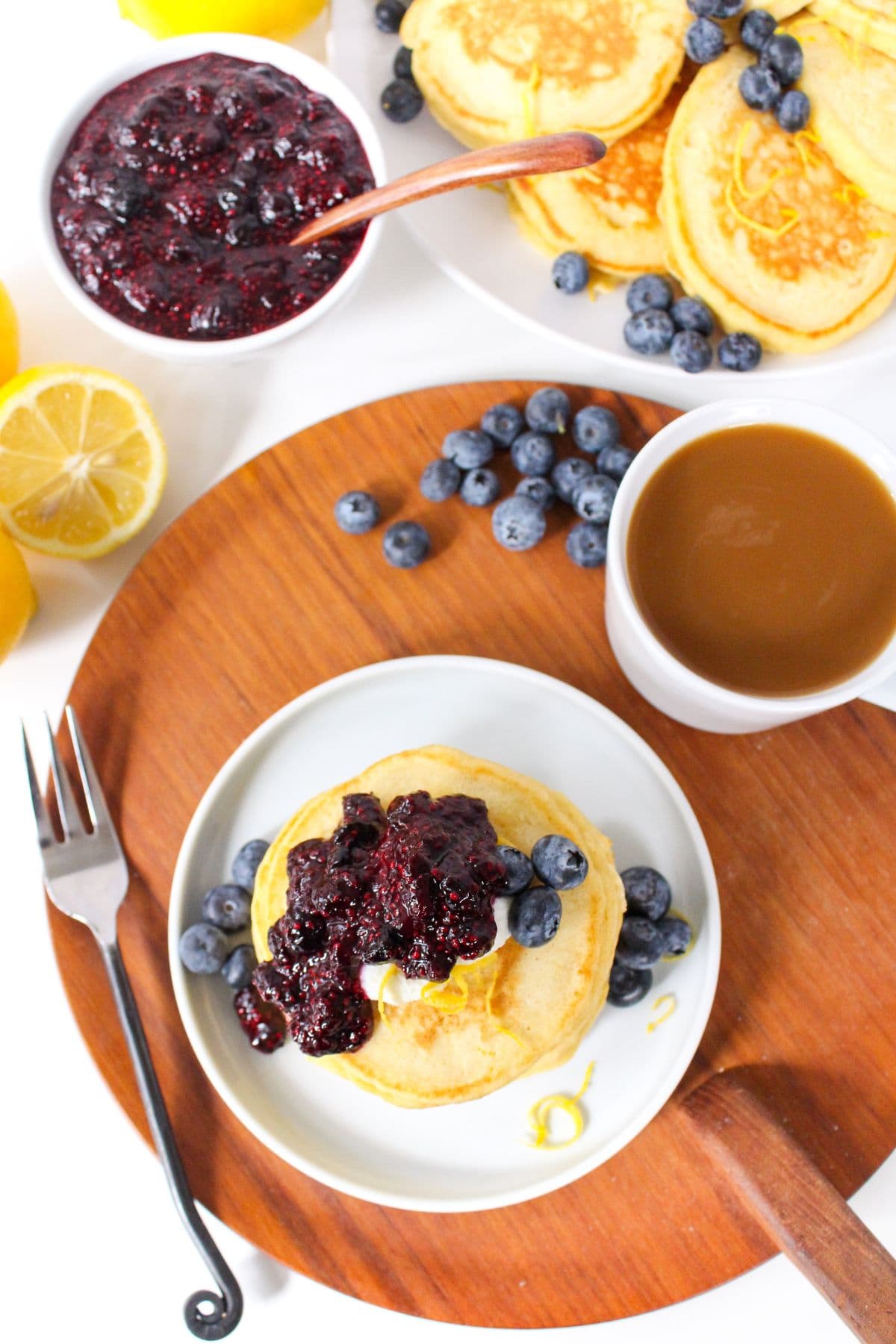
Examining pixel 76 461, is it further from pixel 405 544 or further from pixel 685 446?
pixel 685 446

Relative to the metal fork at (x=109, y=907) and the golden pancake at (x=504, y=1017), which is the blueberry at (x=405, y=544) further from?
the metal fork at (x=109, y=907)

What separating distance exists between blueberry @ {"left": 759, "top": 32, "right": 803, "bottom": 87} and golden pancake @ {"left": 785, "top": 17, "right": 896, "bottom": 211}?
0.03 meters

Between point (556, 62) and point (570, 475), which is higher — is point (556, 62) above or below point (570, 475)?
above

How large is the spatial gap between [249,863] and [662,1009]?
66cm

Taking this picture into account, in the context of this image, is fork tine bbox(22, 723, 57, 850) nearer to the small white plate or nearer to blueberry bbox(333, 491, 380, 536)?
the small white plate

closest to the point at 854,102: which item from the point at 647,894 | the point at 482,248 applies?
the point at 482,248

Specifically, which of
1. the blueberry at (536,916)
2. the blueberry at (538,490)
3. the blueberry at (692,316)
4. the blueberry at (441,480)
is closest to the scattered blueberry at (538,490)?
the blueberry at (538,490)

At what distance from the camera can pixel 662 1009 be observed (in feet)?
5.25

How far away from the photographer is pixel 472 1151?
1.59 m

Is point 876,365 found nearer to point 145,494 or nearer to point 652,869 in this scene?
point 652,869

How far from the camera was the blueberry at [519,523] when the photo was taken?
168 cm

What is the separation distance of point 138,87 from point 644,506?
1.04 m

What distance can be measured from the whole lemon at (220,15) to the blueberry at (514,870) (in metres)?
1.39

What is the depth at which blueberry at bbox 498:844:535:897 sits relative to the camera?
1343 mm
